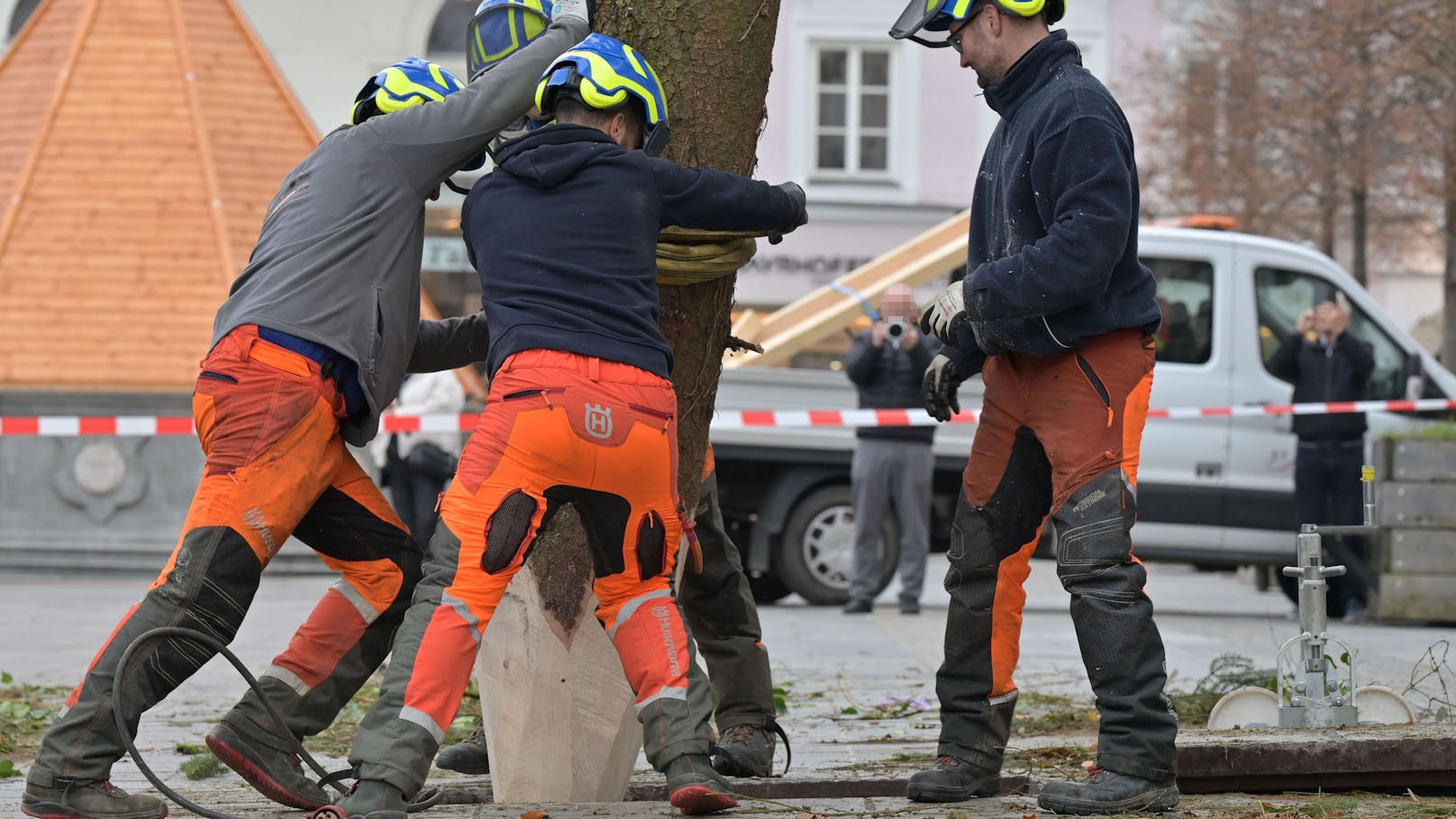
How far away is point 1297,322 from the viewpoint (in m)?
11.8

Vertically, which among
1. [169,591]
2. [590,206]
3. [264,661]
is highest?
[590,206]

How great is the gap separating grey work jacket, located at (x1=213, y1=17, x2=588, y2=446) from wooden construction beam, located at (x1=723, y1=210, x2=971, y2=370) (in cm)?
784

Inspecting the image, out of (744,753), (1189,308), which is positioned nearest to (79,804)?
(744,753)

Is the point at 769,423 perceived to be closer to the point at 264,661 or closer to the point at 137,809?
the point at 264,661

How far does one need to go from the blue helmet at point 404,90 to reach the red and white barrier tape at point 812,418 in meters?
6.30

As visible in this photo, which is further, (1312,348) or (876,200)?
(876,200)

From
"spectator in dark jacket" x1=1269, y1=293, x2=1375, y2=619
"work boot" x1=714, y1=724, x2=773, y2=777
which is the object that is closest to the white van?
"spectator in dark jacket" x1=1269, y1=293, x2=1375, y2=619

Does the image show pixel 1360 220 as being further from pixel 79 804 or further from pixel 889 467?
pixel 79 804

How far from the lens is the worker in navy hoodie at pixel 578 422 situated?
3.91 metres

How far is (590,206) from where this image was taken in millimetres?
4098

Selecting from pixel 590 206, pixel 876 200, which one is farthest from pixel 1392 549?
pixel 876 200

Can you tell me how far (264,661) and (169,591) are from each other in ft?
13.9

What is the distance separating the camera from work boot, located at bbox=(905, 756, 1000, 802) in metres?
4.49

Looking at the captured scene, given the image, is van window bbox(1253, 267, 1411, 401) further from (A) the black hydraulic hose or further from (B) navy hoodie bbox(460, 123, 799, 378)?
(A) the black hydraulic hose
